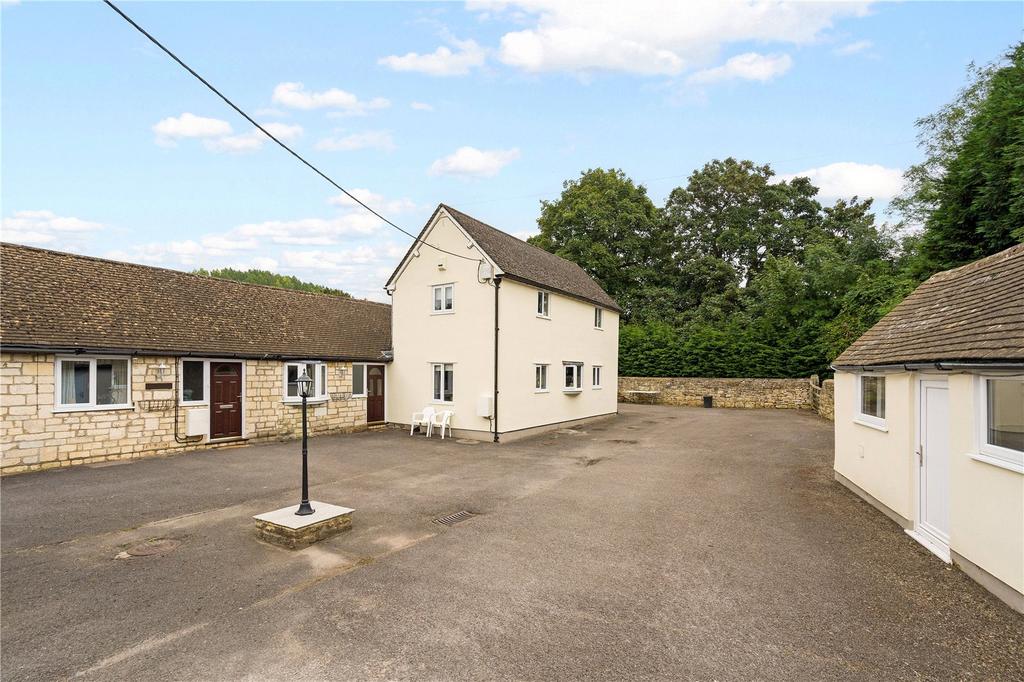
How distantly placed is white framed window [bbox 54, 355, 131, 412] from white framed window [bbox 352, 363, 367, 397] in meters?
7.03

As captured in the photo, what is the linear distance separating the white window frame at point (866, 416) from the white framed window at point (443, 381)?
11728mm

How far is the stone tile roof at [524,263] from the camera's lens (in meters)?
17.0

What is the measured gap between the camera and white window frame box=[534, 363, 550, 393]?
1794cm

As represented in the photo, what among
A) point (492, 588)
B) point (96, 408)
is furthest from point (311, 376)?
point (492, 588)

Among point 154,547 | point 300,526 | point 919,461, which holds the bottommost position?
point 154,547

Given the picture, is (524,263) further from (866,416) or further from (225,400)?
→ (866,416)

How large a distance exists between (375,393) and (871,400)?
51.8ft

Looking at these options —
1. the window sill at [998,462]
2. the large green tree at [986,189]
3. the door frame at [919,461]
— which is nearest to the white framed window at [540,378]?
the door frame at [919,461]

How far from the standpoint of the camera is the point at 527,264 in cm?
1906

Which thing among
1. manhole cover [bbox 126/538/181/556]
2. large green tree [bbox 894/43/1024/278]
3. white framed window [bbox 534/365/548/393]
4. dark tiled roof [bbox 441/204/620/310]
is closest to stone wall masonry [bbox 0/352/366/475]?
manhole cover [bbox 126/538/181/556]

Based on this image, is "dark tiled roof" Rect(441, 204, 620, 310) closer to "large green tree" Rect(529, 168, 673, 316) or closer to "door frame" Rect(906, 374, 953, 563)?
"door frame" Rect(906, 374, 953, 563)

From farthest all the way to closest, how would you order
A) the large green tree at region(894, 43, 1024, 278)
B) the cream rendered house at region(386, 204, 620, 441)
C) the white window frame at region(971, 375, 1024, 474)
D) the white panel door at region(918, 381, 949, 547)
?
the cream rendered house at region(386, 204, 620, 441) → the large green tree at region(894, 43, 1024, 278) → the white panel door at region(918, 381, 949, 547) → the white window frame at region(971, 375, 1024, 474)

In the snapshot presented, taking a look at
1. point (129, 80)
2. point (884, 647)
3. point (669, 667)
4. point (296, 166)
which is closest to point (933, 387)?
point (884, 647)

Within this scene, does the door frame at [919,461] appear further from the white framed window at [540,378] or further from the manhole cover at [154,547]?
the white framed window at [540,378]
